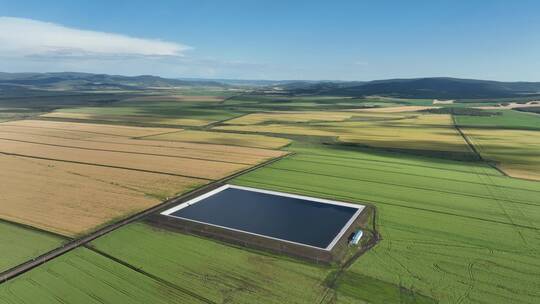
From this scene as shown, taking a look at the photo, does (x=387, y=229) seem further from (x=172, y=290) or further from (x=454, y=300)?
(x=172, y=290)

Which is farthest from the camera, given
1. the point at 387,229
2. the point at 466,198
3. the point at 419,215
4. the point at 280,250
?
the point at 466,198

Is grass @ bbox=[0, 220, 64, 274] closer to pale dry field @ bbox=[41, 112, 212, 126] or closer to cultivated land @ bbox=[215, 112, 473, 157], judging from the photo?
cultivated land @ bbox=[215, 112, 473, 157]

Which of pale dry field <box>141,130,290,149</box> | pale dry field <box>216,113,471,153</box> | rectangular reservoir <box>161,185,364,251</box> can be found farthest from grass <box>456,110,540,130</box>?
rectangular reservoir <box>161,185,364,251</box>

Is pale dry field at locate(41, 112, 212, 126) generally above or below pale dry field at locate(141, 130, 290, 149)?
above

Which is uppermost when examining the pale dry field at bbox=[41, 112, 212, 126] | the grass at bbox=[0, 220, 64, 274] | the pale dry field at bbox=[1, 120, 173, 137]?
the pale dry field at bbox=[41, 112, 212, 126]

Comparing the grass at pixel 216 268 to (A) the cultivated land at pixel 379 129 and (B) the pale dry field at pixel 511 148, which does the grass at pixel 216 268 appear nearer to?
(B) the pale dry field at pixel 511 148

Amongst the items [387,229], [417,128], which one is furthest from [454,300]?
[417,128]

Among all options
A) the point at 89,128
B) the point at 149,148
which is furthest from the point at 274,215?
the point at 89,128
